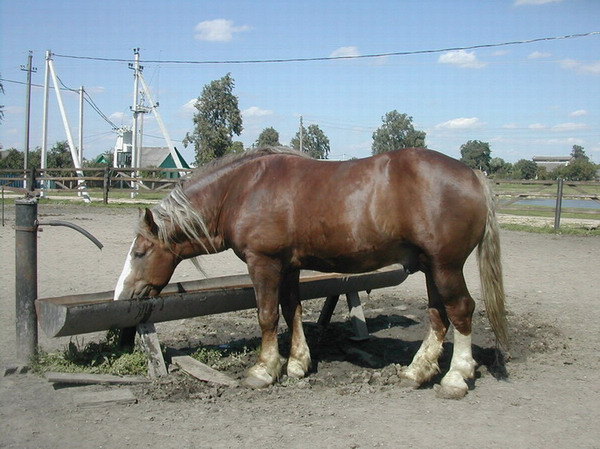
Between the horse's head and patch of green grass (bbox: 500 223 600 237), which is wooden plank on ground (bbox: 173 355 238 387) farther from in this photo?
patch of green grass (bbox: 500 223 600 237)

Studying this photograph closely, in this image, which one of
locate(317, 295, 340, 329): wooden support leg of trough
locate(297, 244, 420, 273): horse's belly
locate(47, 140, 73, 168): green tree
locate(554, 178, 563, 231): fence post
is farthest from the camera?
locate(47, 140, 73, 168): green tree

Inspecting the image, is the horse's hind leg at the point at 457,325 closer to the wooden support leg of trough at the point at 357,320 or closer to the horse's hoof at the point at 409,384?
the horse's hoof at the point at 409,384

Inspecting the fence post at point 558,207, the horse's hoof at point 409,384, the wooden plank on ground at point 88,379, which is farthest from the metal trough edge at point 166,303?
the fence post at point 558,207

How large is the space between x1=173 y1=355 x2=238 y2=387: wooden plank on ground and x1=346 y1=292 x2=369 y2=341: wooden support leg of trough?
68.0 inches

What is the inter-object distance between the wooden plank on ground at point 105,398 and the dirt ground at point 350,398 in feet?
0.14

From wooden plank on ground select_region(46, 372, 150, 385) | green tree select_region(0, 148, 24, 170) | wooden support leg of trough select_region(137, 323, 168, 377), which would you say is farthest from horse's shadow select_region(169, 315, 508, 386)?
green tree select_region(0, 148, 24, 170)

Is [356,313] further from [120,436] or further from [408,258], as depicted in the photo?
[120,436]

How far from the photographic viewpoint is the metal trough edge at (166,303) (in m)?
4.23

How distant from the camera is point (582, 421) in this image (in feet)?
12.4

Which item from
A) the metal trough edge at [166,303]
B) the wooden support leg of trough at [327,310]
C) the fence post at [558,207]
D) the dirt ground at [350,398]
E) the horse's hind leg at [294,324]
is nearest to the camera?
the dirt ground at [350,398]

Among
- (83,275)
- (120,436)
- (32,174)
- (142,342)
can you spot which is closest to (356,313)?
(142,342)

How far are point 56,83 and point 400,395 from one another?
32.5 metres

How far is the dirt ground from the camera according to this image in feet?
11.4

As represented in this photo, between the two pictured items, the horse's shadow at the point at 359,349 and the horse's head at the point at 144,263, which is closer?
the horse's head at the point at 144,263
